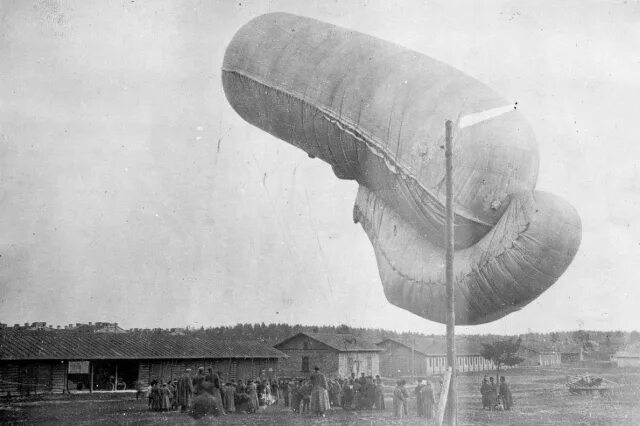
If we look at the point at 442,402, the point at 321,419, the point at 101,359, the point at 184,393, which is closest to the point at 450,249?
the point at 442,402

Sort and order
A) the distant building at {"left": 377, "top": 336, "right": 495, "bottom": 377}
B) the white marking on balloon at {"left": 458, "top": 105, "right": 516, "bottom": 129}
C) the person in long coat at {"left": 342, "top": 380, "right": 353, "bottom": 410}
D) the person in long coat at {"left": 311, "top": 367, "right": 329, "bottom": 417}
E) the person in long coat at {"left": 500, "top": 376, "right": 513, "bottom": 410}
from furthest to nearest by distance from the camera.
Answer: the distant building at {"left": 377, "top": 336, "right": 495, "bottom": 377}
the person in long coat at {"left": 342, "top": 380, "right": 353, "bottom": 410}
the person in long coat at {"left": 500, "top": 376, "right": 513, "bottom": 410}
the person in long coat at {"left": 311, "top": 367, "right": 329, "bottom": 417}
the white marking on balloon at {"left": 458, "top": 105, "right": 516, "bottom": 129}

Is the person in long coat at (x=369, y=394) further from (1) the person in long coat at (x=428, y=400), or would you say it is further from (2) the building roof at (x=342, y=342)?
(2) the building roof at (x=342, y=342)

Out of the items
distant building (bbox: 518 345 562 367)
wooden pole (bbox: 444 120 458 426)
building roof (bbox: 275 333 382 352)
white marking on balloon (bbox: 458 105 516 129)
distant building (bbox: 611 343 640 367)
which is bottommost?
distant building (bbox: 518 345 562 367)

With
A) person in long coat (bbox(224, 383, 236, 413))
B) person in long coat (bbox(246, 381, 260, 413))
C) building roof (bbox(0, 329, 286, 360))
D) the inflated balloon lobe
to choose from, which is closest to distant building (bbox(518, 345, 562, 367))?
building roof (bbox(0, 329, 286, 360))

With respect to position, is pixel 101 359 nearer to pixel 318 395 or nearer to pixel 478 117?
pixel 318 395

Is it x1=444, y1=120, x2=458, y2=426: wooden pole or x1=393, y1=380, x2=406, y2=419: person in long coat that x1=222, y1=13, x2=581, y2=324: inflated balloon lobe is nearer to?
x1=444, y1=120, x2=458, y2=426: wooden pole

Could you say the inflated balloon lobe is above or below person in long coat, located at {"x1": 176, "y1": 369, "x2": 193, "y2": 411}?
above
